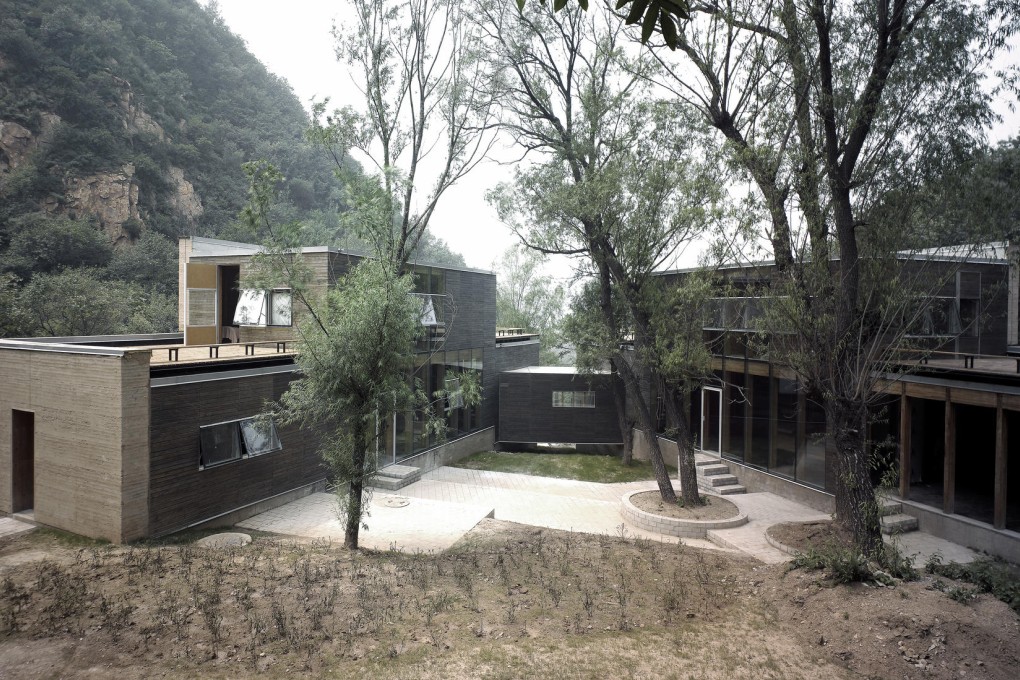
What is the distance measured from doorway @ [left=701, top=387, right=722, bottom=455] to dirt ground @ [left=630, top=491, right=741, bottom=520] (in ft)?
10.6

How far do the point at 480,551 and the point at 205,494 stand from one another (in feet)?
15.6

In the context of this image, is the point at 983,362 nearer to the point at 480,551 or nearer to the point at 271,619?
the point at 480,551

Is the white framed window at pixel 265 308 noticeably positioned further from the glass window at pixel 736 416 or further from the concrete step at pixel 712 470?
the glass window at pixel 736 416

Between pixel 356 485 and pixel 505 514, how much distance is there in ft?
14.3

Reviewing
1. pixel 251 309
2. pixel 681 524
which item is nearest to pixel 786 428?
pixel 681 524

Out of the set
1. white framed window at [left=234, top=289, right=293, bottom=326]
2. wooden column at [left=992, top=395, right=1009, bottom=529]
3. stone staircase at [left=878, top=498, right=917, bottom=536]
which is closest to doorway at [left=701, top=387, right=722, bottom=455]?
stone staircase at [left=878, top=498, right=917, bottom=536]

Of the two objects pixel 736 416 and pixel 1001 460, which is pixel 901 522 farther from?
pixel 736 416

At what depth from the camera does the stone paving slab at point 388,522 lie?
1004 centimetres

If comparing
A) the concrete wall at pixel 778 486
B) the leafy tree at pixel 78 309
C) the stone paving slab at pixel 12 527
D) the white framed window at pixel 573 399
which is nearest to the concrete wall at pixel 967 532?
the concrete wall at pixel 778 486

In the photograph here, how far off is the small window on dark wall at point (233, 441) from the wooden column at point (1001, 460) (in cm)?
1141

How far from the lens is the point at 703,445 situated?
16.5m

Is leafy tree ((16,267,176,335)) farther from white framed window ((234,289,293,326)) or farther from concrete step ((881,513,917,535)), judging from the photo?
concrete step ((881,513,917,535))

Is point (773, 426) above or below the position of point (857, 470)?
below

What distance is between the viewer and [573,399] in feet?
65.8
